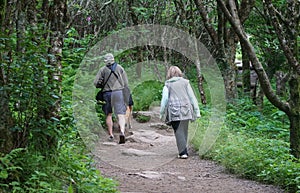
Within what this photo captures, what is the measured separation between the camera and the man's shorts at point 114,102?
1125cm

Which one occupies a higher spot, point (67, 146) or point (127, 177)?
point (67, 146)

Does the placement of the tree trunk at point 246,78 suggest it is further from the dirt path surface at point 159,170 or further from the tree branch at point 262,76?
the tree branch at point 262,76

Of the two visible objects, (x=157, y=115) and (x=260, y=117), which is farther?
(x=157, y=115)

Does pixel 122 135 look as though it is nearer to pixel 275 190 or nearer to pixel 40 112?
pixel 275 190

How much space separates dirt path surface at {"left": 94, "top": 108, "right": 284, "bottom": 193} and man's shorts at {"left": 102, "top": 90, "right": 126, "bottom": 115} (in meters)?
0.77

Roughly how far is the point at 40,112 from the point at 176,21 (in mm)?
16596

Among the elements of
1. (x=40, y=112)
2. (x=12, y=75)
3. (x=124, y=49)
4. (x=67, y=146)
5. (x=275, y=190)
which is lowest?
(x=275, y=190)

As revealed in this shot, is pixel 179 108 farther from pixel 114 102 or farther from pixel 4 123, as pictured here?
pixel 4 123

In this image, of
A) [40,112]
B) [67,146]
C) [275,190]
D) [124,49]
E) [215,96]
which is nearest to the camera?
[40,112]

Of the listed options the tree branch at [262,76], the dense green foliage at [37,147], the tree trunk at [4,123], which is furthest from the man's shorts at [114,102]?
the tree trunk at [4,123]

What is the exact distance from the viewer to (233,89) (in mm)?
15438

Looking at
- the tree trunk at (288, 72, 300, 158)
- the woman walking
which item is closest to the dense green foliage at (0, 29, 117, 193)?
the tree trunk at (288, 72, 300, 158)

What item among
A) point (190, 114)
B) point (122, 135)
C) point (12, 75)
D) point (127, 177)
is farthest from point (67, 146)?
point (122, 135)

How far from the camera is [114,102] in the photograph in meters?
11.3
